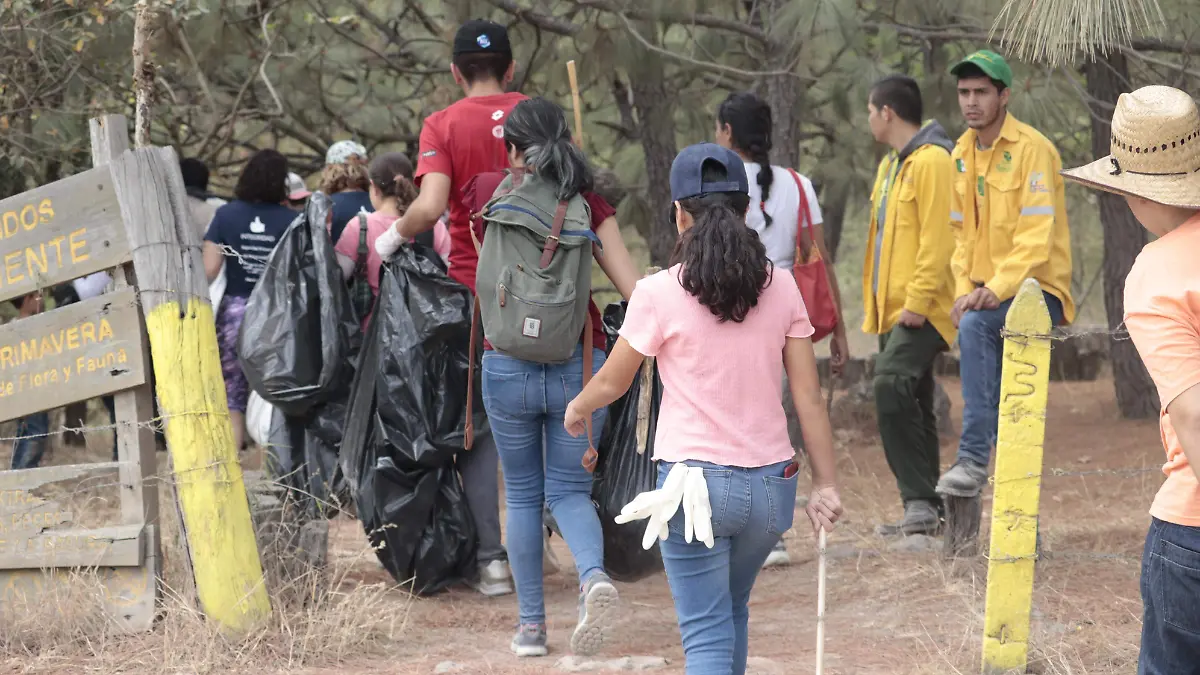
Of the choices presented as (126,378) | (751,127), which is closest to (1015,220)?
(751,127)

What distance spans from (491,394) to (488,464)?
107 centimetres

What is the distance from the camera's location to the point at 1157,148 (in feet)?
8.09

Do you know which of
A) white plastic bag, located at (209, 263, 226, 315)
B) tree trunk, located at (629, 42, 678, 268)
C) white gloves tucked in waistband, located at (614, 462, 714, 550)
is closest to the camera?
white gloves tucked in waistband, located at (614, 462, 714, 550)

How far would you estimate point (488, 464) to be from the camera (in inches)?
205

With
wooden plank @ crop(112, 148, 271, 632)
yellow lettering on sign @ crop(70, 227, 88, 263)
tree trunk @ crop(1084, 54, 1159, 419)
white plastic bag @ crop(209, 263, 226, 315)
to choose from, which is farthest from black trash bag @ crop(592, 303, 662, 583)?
tree trunk @ crop(1084, 54, 1159, 419)

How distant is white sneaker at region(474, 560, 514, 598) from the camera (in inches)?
205

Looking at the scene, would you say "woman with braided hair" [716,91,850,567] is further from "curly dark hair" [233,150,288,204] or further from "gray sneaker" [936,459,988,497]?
"curly dark hair" [233,150,288,204]

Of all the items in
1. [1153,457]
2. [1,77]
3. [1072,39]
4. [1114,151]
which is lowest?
[1153,457]

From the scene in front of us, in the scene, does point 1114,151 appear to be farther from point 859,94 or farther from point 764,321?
point 859,94

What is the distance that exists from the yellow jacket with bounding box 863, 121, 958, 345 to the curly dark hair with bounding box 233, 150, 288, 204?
2740mm

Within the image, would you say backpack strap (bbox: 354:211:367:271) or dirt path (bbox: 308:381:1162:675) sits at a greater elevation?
backpack strap (bbox: 354:211:367:271)

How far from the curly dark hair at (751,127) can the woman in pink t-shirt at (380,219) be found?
120 centimetres

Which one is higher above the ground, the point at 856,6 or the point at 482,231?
the point at 856,6

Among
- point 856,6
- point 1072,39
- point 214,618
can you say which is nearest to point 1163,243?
point 1072,39
